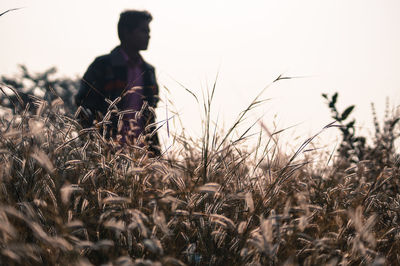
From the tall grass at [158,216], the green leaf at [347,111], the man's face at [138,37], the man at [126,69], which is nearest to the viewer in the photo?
the tall grass at [158,216]

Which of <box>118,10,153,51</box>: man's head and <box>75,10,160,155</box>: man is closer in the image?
<box>75,10,160,155</box>: man

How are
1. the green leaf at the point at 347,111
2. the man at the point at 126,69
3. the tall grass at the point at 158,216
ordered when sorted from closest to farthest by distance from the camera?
1. the tall grass at the point at 158,216
2. the man at the point at 126,69
3. the green leaf at the point at 347,111

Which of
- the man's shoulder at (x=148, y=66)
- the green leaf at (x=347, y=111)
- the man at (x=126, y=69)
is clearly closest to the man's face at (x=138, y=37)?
the man at (x=126, y=69)

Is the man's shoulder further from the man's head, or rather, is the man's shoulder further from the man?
the man's head

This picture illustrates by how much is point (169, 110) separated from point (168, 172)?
600 millimetres

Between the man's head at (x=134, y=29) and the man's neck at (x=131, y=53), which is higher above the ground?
the man's head at (x=134, y=29)

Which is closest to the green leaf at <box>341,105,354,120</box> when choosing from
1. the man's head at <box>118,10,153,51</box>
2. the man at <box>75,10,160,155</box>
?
the man at <box>75,10,160,155</box>

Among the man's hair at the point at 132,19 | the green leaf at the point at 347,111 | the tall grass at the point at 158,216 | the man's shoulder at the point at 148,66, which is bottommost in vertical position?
the tall grass at the point at 158,216

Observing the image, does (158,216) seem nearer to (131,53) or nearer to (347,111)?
(131,53)

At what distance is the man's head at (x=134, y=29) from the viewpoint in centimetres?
380

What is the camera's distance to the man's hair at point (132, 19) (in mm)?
3805

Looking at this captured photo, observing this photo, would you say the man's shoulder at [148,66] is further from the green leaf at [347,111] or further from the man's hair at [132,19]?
the green leaf at [347,111]

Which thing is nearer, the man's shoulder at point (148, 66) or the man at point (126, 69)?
the man at point (126, 69)

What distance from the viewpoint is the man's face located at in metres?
3.80
